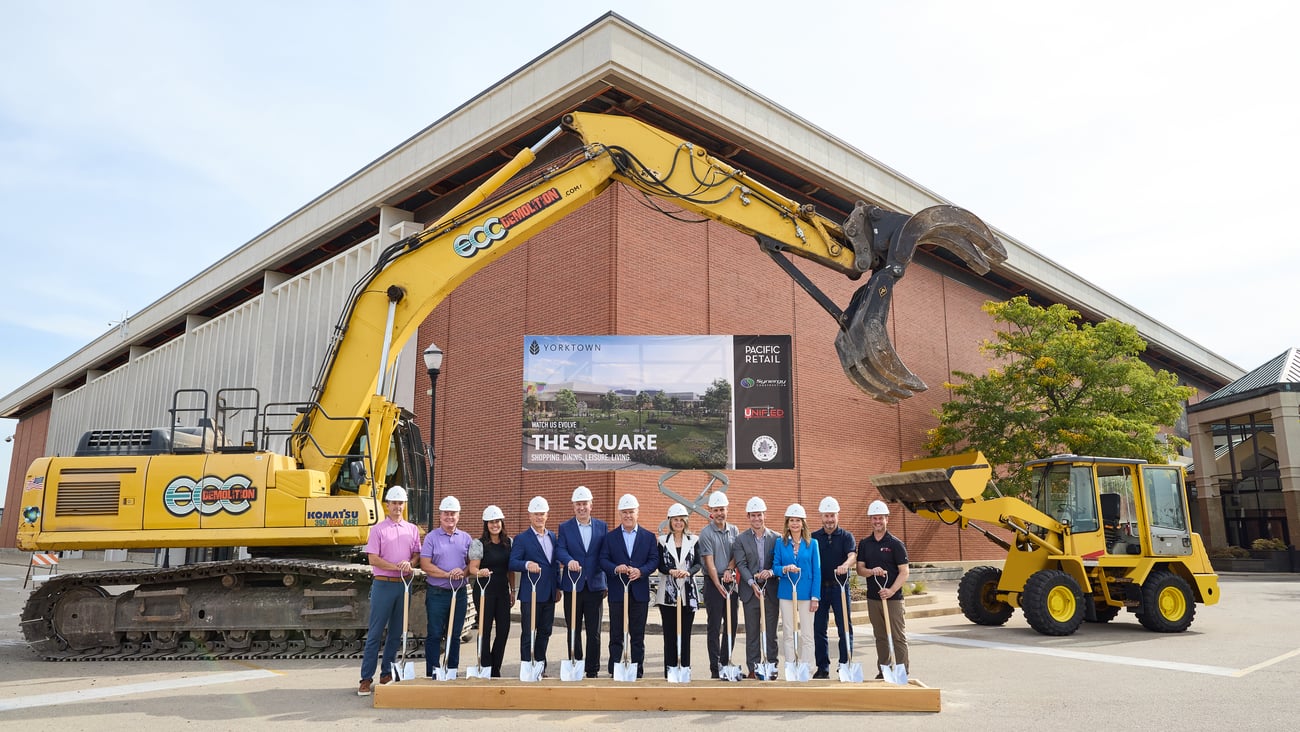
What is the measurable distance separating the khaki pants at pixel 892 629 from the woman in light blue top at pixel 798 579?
548 millimetres

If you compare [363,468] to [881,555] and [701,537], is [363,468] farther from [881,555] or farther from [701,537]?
[881,555]

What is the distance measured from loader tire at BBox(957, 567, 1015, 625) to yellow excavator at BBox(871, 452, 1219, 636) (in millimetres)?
32

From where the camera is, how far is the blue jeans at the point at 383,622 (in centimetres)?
773

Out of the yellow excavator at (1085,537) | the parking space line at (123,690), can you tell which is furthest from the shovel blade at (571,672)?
the yellow excavator at (1085,537)

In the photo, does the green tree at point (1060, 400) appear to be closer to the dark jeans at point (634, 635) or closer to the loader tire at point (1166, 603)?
the loader tire at point (1166, 603)

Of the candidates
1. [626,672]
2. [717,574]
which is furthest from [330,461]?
[717,574]

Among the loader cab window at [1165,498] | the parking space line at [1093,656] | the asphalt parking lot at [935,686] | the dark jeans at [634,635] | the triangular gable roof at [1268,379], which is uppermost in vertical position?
the triangular gable roof at [1268,379]

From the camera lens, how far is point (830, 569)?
828 cm

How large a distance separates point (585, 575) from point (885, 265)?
17.5 ft

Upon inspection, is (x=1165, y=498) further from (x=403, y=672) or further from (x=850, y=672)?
(x=403, y=672)

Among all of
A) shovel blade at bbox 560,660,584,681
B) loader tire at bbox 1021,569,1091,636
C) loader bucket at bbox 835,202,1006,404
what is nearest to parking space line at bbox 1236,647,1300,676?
loader tire at bbox 1021,569,1091,636

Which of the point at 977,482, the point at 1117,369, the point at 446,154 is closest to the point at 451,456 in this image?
the point at 446,154

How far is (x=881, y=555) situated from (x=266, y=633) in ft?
23.3

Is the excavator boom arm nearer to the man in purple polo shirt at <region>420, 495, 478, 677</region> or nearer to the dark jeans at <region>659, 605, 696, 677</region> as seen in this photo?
the man in purple polo shirt at <region>420, 495, 478, 677</region>
